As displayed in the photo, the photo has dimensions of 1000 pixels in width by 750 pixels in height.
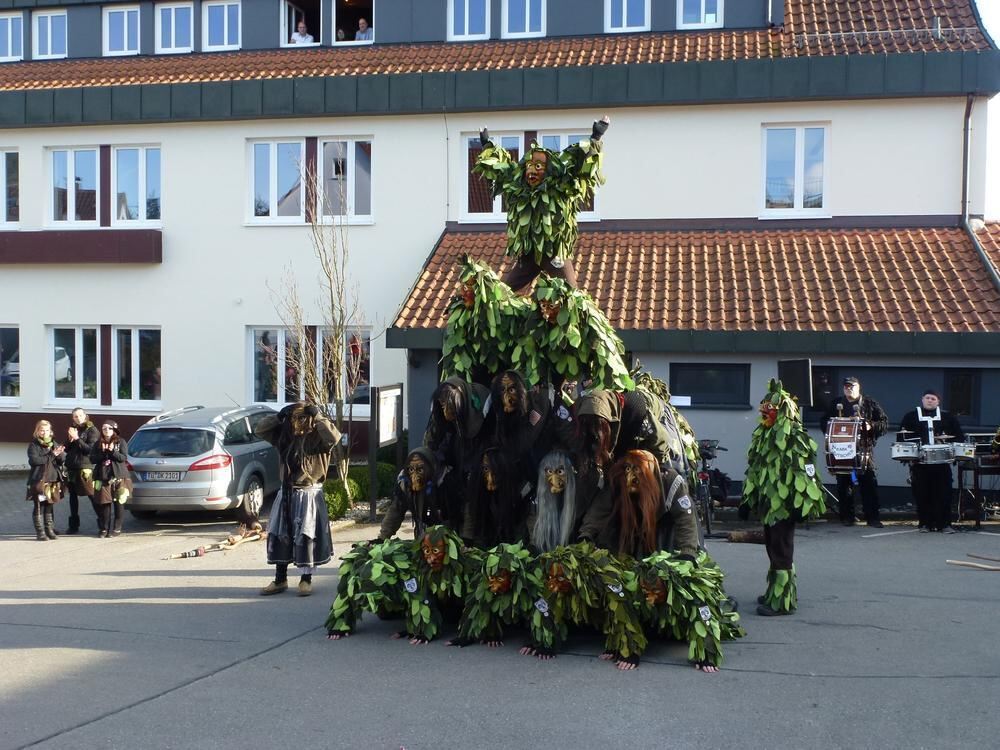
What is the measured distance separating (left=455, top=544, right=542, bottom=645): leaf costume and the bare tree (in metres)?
8.49

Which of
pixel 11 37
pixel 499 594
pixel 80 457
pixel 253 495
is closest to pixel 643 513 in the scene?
pixel 499 594

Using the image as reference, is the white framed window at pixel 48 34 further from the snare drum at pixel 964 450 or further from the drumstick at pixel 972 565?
the drumstick at pixel 972 565

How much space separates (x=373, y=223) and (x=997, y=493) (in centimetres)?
1029

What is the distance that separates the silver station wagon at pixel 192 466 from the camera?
14.1 meters

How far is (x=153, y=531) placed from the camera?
1458 centimetres

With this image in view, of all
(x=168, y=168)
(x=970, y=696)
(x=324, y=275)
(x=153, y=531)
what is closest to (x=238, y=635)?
(x=970, y=696)

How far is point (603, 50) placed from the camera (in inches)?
704

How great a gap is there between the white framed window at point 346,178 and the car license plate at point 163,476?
5613 millimetres

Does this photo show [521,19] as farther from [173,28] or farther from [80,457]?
[80,457]

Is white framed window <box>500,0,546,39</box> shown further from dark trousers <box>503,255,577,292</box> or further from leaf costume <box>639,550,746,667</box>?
leaf costume <box>639,550,746,667</box>

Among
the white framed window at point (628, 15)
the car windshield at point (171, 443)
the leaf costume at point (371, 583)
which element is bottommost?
the leaf costume at point (371, 583)

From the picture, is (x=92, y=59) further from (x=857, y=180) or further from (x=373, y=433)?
(x=857, y=180)

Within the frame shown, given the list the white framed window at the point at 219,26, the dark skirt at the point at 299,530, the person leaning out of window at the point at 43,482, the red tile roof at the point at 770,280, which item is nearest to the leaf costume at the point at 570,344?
the dark skirt at the point at 299,530

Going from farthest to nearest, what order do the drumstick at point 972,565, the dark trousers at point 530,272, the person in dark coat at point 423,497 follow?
1. the drumstick at point 972,565
2. the dark trousers at point 530,272
3. the person in dark coat at point 423,497
